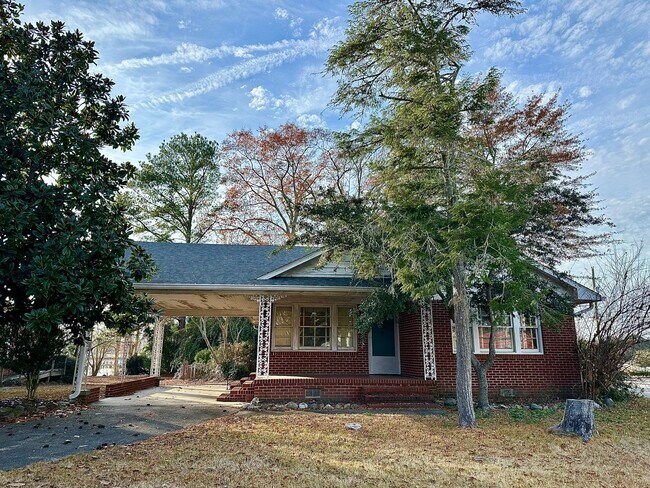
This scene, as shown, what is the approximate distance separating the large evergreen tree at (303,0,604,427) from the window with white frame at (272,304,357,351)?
3.68 m

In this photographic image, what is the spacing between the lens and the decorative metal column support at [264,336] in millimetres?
10914

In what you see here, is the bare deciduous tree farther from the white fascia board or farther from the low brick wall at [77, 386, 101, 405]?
the low brick wall at [77, 386, 101, 405]

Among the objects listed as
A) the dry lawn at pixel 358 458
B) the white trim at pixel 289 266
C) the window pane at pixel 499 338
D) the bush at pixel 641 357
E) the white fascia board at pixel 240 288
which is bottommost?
the dry lawn at pixel 358 458

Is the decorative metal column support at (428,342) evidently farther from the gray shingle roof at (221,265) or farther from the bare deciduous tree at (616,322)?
the bare deciduous tree at (616,322)

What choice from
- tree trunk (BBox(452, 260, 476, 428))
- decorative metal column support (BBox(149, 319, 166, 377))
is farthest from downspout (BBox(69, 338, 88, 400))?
tree trunk (BBox(452, 260, 476, 428))

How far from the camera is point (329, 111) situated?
33.1ft

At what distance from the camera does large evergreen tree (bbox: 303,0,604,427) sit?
7199 millimetres

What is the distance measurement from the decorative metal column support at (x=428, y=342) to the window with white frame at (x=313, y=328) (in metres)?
2.58

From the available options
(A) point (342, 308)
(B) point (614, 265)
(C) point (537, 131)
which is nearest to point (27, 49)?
(A) point (342, 308)

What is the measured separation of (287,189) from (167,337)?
11.1m

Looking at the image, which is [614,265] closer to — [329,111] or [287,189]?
[329,111]

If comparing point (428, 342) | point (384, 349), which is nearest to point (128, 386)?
point (384, 349)

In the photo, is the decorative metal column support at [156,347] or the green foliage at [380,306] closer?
the green foliage at [380,306]

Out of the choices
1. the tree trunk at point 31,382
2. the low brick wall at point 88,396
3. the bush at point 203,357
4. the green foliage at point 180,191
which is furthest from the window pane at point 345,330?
the green foliage at point 180,191
